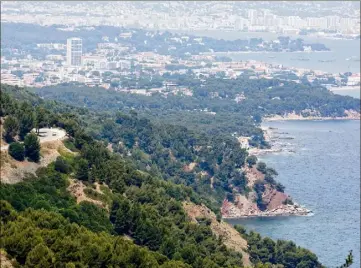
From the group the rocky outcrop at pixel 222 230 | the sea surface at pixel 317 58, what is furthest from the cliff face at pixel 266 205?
the sea surface at pixel 317 58

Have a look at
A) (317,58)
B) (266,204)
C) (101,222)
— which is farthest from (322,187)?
(317,58)

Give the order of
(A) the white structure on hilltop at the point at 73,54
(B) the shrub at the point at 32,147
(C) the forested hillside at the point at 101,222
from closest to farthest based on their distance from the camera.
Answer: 1. (C) the forested hillside at the point at 101,222
2. (B) the shrub at the point at 32,147
3. (A) the white structure on hilltop at the point at 73,54

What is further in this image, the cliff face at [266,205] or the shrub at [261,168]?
the shrub at [261,168]

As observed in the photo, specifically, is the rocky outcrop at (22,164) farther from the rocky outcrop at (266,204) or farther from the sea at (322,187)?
the rocky outcrop at (266,204)

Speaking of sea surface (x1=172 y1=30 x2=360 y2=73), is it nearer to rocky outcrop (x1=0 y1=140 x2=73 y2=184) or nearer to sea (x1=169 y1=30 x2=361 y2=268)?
sea (x1=169 y1=30 x2=361 y2=268)

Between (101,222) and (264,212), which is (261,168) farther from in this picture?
(101,222)

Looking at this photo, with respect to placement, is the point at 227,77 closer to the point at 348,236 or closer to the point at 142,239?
the point at 348,236
